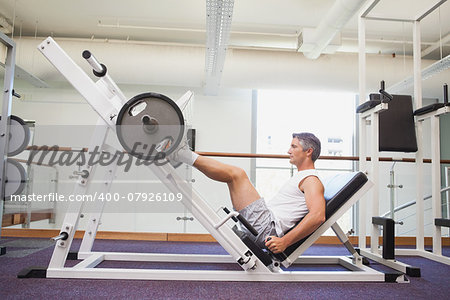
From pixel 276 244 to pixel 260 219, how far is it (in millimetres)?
200

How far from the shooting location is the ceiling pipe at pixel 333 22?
3.37m

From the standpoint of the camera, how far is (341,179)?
2.19m

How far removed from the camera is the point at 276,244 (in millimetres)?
1909

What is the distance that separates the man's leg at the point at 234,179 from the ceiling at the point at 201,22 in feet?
8.76

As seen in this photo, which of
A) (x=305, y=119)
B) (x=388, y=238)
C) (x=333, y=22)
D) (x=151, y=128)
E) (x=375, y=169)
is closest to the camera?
(x=151, y=128)

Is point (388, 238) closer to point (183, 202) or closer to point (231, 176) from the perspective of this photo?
point (231, 176)

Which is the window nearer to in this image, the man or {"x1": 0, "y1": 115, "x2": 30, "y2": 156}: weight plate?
the man

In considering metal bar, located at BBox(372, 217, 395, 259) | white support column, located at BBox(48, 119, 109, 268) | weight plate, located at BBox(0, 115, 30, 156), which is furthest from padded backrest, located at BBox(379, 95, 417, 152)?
weight plate, located at BBox(0, 115, 30, 156)

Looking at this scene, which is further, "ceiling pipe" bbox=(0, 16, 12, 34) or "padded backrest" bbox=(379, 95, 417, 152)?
Answer: "ceiling pipe" bbox=(0, 16, 12, 34)

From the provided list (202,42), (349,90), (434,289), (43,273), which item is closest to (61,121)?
(202,42)

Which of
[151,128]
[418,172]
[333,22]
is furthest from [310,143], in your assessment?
[333,22]

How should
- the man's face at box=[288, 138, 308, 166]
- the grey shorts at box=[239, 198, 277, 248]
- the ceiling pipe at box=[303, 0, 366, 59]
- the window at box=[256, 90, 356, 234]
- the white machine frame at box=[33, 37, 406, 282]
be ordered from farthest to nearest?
the window at box=[256, 90, 356, 234]
the ceiling pipe at box=[303, 0, 366, 59]
the man's face at box=[288, 138, 308, 166]
the grey shorts at box=[239, 198, 277, 248]
the white machine frame at box=[33, 37, 406, 282]

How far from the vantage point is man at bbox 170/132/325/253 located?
1933mm

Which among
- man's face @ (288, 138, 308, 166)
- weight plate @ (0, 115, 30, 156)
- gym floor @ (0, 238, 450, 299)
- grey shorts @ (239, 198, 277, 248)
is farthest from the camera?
weight plate @ (0, 115, 30, 156)
